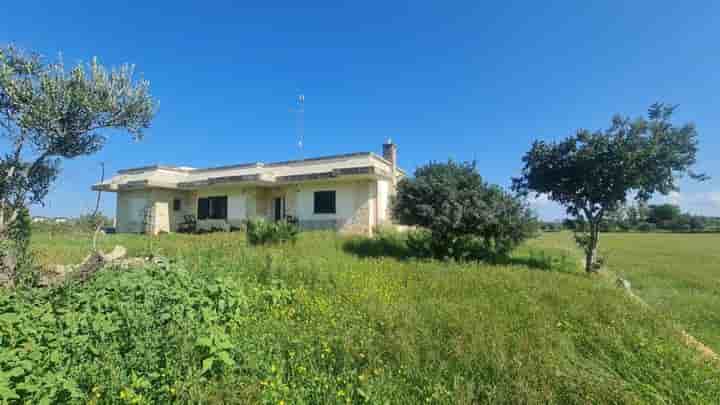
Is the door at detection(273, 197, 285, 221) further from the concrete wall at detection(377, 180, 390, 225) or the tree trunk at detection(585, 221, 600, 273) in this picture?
the tree trunk at detection(585, 221, 600, 273)

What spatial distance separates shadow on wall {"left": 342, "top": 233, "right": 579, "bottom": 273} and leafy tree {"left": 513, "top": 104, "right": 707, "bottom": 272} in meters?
0.93

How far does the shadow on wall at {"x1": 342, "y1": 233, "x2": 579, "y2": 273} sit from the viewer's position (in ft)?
28.2

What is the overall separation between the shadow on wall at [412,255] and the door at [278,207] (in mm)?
7561

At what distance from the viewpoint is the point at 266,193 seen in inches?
691

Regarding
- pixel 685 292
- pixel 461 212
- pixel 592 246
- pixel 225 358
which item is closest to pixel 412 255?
pixel 461 212

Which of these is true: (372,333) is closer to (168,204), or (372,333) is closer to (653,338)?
(653,338)

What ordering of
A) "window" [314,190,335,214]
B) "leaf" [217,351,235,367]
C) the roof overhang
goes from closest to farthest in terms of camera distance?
"leaf" [217,351,235,367] → the roof overhang → "window" [314,190,335,214]

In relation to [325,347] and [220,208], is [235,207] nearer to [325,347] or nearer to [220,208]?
[220,208]

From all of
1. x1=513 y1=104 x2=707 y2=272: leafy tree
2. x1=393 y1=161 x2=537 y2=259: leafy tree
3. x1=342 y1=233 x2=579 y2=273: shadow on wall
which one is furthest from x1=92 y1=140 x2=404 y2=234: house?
x1=513 y1=104 x2=707 y2=272: leafy tree

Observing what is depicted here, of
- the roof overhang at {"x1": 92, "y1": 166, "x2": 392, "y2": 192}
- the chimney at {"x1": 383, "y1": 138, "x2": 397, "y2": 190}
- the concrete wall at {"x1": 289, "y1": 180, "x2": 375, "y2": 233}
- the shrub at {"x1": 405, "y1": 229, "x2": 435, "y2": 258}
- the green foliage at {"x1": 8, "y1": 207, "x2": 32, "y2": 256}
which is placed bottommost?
the shrub at {"x1": 405, "y1": 229, "x2": 435, "y2": 258}

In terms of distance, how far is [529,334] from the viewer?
12.2ft

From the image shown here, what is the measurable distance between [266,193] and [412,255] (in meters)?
11.6

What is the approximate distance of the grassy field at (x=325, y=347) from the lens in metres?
2.79

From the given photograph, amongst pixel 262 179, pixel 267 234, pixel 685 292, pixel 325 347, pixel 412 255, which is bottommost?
pixel 685 292
